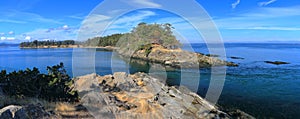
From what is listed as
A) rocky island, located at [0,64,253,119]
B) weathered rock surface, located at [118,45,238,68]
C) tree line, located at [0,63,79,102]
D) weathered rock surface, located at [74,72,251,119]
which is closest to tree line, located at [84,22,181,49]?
weathered rock surface, located at [118,45,238,68]

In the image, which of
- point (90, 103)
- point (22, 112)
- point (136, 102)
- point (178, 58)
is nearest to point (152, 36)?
Result: point (178, 58)

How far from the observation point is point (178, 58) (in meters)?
42.9

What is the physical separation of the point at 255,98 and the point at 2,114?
15484 mm

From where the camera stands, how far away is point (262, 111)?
14336mm

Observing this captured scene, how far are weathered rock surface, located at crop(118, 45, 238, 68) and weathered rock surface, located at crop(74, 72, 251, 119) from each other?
21.5 metres

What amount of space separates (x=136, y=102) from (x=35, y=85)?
14.7ft

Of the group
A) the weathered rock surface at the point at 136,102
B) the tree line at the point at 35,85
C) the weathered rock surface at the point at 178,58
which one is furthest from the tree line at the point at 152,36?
the tree line at the point at 35,85

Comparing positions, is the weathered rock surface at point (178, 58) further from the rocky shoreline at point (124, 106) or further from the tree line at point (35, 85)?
the tree line at point (35, 85)

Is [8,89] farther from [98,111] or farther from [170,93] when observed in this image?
[170,93]

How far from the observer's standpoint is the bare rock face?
395 inches

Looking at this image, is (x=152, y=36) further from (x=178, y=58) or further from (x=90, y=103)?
(x=90, y=103)

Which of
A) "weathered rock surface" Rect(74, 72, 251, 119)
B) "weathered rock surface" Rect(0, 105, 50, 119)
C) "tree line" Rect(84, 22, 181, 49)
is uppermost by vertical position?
"tree line" Rect(84, 22, 181, 49)

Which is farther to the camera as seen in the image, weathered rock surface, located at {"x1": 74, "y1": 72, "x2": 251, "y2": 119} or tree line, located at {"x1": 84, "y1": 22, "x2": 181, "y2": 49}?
tree line, located at {"x1": 84, "y1": 22, "x2": 181, "y2": 49}

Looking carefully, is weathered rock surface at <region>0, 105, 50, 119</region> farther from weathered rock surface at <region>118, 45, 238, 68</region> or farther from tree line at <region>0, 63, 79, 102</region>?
weathered rock surface at <region>118, 45, 238, 68</region>
